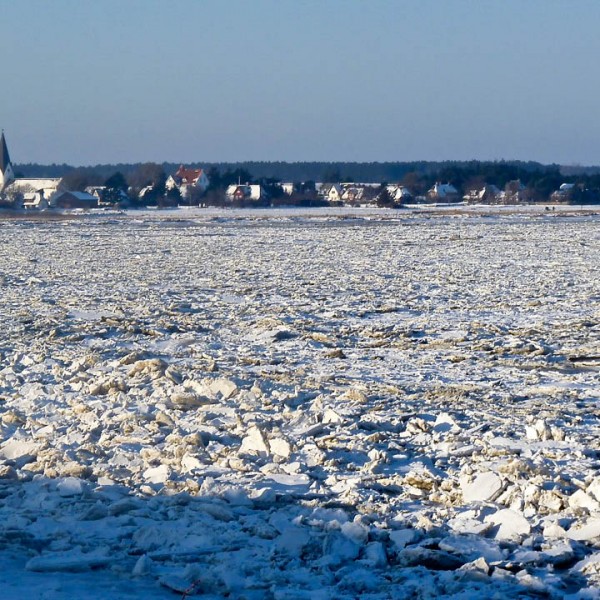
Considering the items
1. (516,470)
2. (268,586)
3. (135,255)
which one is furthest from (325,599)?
(135,255)

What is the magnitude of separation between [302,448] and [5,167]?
124 m

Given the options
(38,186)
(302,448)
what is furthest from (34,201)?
(302,448)

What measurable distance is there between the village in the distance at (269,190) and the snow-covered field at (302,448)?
7632 centimetres

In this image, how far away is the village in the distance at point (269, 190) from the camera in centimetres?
9656

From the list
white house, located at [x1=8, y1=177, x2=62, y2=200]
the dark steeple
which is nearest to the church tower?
the dark steeple

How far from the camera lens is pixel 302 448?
6672 mm

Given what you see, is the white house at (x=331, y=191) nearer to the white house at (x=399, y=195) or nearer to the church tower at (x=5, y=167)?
the white house at (x=399, y=195)

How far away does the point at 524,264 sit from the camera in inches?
850

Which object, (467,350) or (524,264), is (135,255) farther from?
(467,350)

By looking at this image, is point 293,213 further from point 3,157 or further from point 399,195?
point 3,157

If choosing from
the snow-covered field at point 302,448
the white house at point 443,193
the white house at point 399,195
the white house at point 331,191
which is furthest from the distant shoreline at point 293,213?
the snow-covered field at point 302,448

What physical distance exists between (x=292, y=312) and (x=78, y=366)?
4.57 metres

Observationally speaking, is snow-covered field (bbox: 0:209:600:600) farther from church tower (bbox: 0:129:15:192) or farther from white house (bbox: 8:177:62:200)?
church tower (bbox: 0:129:15:192)

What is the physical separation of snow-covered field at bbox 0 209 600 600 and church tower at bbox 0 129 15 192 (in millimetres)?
111592
